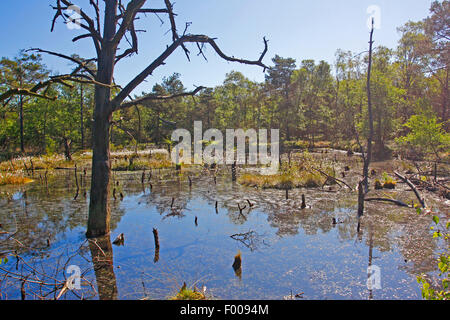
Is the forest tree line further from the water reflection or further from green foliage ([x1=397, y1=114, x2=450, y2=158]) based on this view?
the water reflection

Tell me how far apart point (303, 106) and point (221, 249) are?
153 feet

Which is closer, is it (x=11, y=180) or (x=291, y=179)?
(x=291, y=179)

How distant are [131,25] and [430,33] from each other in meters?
30.4

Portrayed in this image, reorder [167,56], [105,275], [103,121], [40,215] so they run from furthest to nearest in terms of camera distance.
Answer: [40,215] < [103,121] < [167,56] < [105,275]

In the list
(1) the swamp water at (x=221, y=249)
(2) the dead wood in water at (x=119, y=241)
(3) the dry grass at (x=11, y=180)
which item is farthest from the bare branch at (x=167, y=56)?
(3) the dry grass at (x=11, y=180)

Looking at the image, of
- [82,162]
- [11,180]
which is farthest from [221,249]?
[82,162]

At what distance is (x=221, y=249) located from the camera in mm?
8031

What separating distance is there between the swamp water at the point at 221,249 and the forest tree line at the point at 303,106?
27.9 feet

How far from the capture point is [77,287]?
5.72 metres

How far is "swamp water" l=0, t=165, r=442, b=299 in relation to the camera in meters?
5.81

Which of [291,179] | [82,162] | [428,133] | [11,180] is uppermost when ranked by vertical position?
[428,133]

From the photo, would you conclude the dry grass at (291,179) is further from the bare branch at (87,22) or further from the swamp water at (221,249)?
the bare branch at (87,22)

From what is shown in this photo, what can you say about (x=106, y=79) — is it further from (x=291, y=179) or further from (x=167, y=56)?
(x=291, y=179)
